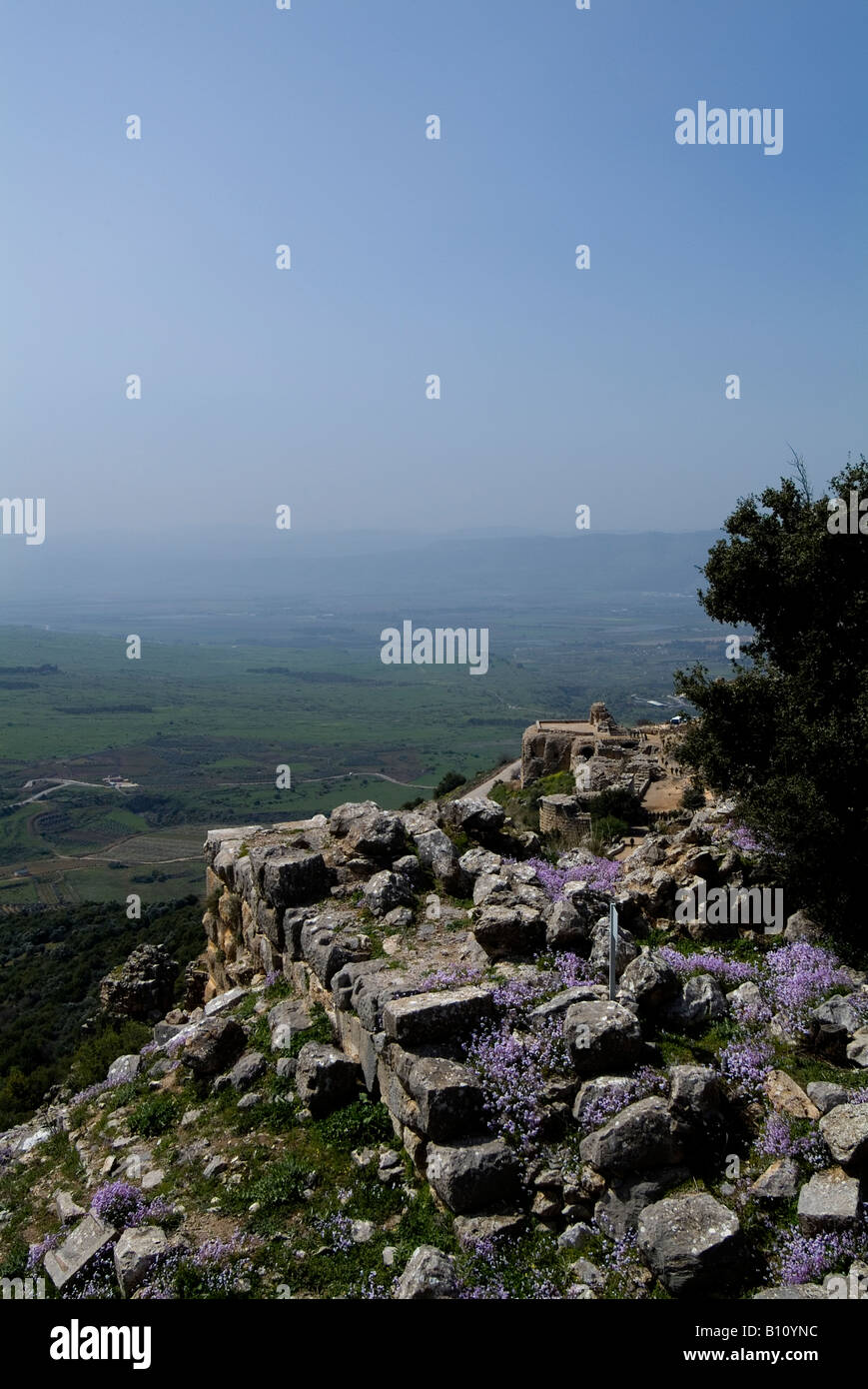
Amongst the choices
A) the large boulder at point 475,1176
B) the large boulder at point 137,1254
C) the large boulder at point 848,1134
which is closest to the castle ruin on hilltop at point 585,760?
the large boulder at point 475,1176

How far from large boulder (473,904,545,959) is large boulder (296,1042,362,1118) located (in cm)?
204

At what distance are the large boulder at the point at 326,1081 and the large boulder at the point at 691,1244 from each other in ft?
11.9

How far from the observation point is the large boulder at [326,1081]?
30.6 feet

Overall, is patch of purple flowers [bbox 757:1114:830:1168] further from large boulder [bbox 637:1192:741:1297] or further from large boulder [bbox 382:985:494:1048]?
large boulder [bbox 382:985:494:1048]

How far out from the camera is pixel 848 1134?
6.87m

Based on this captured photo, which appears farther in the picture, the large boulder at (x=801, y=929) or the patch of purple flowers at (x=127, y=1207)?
the large boulder at (x=801, y=929)

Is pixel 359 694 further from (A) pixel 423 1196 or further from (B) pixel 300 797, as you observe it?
(A) pixel 423 1196

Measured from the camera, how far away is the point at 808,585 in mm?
12742

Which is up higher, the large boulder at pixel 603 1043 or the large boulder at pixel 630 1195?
the large boulder at pixel 603 1043

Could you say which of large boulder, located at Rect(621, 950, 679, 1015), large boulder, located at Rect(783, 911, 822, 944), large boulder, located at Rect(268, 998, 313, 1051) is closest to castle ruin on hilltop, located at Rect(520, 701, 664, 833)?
large boulder, located at Rect(783, 911, 822, 944)

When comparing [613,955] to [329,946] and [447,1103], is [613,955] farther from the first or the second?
[329,946]

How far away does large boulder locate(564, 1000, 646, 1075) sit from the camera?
824cm

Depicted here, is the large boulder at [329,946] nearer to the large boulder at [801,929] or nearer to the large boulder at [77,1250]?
the large boulder at [77,1250]

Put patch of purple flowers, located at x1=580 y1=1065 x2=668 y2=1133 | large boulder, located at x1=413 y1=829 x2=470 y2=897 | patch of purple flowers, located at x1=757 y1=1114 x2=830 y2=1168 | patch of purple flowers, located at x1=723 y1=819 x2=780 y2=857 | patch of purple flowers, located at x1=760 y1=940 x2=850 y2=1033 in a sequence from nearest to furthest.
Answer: patch of purple flowers, located at x1=757 y1=1114 x2=830 y2=1168 < patch of purple flowers, located at x1=580 y1=1065 x2=668 y2=1133 < patch of purple flowers, located at x1=760 y1=940 x2=850 y2=1033 < patch of purple flowers, located at x1=723 y1=819 x2=780 y2=857 < large boulder, located at x1=413 y1=829 x2=470 y2=897
